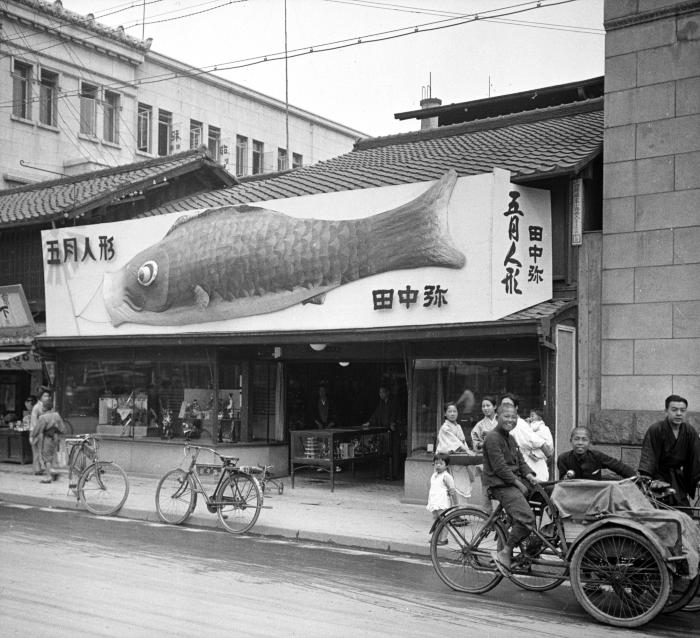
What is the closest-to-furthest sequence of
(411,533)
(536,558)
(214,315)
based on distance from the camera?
(536,558) < (411,533) < (214,315)

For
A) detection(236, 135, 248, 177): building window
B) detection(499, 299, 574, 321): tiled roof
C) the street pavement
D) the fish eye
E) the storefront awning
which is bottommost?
the street pavement

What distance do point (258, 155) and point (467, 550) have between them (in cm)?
3740

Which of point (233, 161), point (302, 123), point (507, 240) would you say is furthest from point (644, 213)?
point (302, 123)

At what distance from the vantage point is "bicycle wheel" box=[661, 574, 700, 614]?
25.8ft

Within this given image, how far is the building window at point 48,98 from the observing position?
3466 centimetres

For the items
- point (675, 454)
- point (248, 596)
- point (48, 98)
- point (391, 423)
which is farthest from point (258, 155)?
point (248, 596)

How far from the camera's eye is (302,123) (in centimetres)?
4594

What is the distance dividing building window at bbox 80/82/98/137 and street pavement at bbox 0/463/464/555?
1973cm

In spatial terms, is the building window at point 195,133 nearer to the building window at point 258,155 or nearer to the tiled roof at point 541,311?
the building window at point 258,155

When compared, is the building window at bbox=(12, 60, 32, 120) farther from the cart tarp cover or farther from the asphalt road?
the cart tarp cover

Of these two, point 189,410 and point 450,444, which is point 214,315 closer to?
→ point 189,410

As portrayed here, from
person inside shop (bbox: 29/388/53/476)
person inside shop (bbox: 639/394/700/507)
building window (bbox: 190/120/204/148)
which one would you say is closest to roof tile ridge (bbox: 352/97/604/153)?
person inside shop (bbox: 29/388/53/476)

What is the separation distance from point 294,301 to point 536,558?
8790 mm

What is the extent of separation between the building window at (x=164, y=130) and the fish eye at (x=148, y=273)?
22.4m
